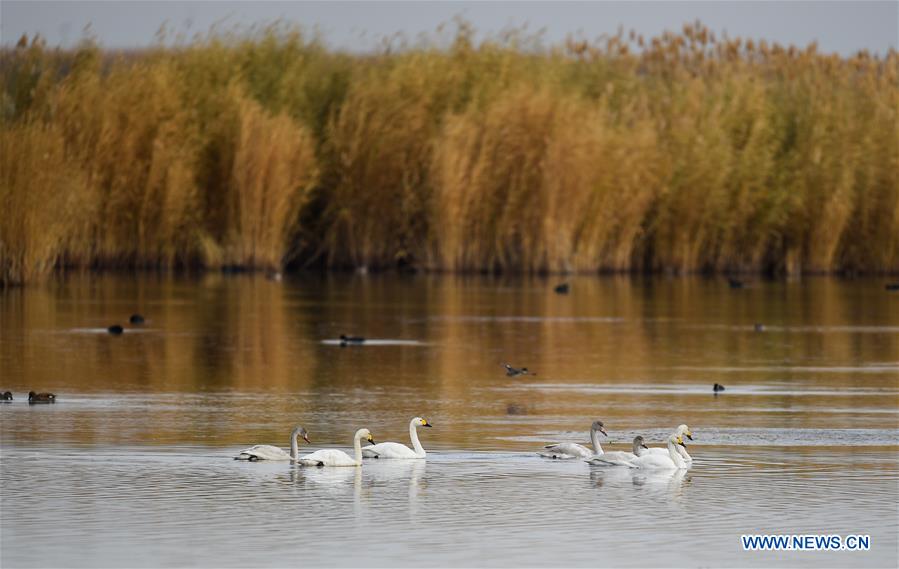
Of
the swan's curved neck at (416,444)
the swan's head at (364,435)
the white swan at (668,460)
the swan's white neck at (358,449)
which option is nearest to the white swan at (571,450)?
the white swan at (668,460)

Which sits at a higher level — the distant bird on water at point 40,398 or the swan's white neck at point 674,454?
the distant bird on water at point 40,398

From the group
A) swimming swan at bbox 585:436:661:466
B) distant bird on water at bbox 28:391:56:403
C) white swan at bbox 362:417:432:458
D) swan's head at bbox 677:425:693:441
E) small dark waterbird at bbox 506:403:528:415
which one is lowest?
swimming swan at bbox 585:436:661:466

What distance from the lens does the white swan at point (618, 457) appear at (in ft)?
40.8

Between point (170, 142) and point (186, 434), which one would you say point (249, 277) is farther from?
point (186, 434)

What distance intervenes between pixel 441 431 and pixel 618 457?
7.12 feet

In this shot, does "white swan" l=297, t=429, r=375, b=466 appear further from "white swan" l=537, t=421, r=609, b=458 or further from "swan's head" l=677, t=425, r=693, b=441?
"swan's head" l=677, t=425, r=693, b=441

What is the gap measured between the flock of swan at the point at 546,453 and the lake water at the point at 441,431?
114 mm

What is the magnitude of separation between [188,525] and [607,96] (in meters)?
36.0

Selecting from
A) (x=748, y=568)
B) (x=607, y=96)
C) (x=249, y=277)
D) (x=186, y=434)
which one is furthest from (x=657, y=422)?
(x=607, y=96)

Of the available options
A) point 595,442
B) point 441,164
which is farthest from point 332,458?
point 441,164

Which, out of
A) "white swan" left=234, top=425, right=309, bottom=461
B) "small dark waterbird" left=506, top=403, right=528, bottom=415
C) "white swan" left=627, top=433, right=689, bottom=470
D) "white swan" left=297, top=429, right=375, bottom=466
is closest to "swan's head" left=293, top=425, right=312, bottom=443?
"white swan" left=234, top=425, right=309, bottom=461

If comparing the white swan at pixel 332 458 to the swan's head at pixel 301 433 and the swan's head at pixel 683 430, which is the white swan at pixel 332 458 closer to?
the swan's head at pixel 301 433

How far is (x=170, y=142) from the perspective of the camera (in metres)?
38.9

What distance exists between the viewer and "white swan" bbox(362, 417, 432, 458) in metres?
12.5
